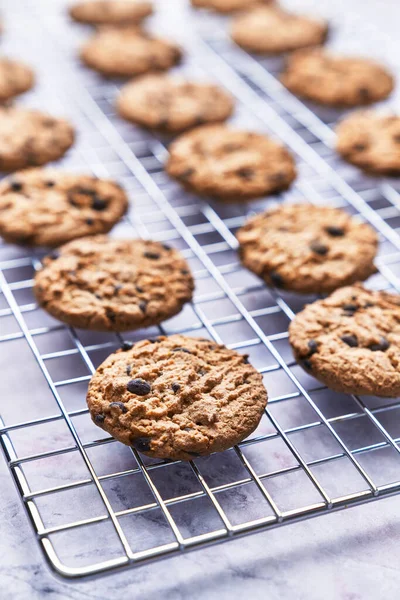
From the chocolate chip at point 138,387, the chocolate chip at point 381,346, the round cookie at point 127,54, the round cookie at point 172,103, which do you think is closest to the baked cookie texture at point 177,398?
the chocolate chip at point 138,387

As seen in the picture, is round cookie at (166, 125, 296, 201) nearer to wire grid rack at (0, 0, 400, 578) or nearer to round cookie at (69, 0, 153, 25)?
wire grid rack at (0, 0, 400, 578)

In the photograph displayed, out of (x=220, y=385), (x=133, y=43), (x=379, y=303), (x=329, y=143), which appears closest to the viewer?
(x=220, y=385)

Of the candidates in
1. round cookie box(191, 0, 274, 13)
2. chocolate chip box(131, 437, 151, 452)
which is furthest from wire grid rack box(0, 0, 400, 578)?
round cookie box(191, 0, 274, 13)

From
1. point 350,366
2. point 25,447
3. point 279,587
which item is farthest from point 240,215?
point 279,587

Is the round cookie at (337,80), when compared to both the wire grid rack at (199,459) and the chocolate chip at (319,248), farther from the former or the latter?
the chocolate chip at (319,248)

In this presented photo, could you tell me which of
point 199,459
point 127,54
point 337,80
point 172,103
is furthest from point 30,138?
point 199,459

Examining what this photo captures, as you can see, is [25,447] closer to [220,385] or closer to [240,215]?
[220,385]
